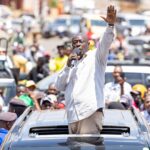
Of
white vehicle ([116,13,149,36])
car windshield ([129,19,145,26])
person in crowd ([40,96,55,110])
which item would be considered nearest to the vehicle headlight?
white vehicle ([116,13,149,36])

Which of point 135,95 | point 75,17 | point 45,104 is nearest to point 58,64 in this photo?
point 135,95

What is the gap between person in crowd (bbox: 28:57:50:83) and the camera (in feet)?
70.8

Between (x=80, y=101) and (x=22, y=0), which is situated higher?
(x=80, y=101)

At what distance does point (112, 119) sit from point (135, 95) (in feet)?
23.9

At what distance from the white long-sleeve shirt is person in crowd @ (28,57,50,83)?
45.4 feet

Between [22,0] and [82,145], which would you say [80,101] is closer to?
[82,145]

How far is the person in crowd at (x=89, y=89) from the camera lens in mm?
7457

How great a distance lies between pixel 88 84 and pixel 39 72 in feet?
48.7

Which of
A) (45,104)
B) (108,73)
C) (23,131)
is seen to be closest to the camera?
(23,131)

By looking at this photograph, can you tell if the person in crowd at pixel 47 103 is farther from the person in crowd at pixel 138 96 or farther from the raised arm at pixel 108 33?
the raised arm at pixel 108 33

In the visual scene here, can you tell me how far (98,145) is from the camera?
6531 mm

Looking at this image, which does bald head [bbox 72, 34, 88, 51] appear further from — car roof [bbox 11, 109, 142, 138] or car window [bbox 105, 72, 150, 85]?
car window [bbox 105, 72, 150, 85]

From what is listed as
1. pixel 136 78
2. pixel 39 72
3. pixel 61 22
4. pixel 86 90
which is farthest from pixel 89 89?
pixel 61 22

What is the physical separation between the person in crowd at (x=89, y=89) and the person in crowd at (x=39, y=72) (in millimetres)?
13850
